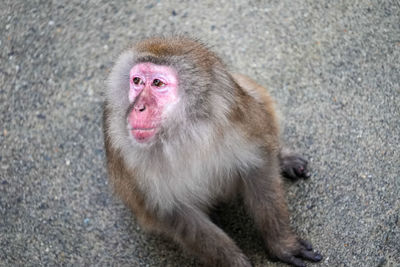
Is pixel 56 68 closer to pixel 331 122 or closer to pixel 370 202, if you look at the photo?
pixel 331 122

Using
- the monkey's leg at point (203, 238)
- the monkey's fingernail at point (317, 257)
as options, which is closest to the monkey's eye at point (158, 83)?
the monkey's leg at point (203, 238)

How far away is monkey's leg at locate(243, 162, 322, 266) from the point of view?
3320 millimetres

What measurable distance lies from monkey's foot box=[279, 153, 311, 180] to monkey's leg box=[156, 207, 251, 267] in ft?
2.66

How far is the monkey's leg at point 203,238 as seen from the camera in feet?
10.4

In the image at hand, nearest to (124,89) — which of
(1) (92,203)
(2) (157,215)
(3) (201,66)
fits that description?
(3) (201,66)

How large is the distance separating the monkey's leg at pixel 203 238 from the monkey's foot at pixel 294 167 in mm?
811

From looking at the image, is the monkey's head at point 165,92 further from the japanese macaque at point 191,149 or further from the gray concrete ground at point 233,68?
the gray concrete ground at point 233,68

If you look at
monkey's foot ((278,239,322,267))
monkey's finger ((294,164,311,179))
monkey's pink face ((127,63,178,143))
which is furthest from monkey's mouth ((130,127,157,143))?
monkey's finger ((294,164,311,179))

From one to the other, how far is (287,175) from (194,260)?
91cm

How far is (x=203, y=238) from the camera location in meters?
3.18

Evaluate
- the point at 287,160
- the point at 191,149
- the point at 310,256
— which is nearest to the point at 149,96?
the point at 191,149

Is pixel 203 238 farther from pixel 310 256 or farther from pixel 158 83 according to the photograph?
pixel 158 83

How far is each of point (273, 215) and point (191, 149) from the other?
0.85 metres

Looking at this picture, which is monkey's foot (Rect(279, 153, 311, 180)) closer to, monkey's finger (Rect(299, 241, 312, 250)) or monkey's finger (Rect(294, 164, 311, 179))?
monkey's finger (Rect(294, 164, 311, 179))
